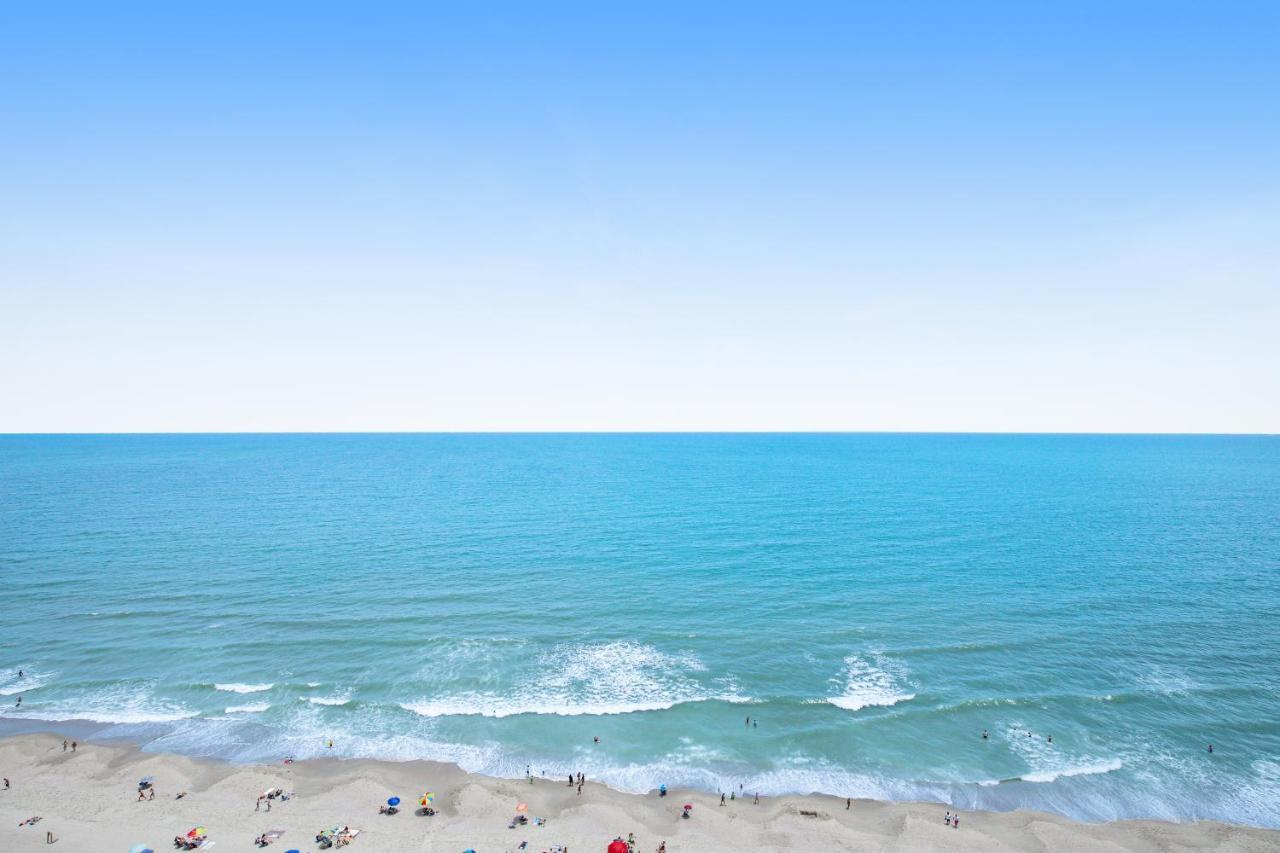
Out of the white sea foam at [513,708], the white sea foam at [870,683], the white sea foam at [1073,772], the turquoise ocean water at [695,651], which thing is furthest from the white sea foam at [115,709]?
the white sea foam at [1073,772]

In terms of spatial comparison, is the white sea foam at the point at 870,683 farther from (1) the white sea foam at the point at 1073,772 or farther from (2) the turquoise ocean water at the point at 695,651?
(1) the white sea foam at the point at 1073,772

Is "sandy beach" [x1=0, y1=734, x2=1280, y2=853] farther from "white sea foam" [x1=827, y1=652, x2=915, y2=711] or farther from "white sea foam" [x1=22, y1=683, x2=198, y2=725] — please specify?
"white sea foam" [x1=827, y1=652, x2=915, y2=711]

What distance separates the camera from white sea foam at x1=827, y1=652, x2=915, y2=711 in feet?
160

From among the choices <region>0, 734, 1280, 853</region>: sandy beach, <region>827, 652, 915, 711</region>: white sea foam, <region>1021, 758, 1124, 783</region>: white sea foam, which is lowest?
<region>0, 734, 1280, 853</region>: sandy beach

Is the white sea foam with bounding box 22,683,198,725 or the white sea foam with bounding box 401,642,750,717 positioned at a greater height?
the white sea foam with bounding box 401,642,750,717

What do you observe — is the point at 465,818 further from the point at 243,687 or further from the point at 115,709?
the point at 115,709

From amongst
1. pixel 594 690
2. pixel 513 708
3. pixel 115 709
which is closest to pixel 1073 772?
pixel 594 690

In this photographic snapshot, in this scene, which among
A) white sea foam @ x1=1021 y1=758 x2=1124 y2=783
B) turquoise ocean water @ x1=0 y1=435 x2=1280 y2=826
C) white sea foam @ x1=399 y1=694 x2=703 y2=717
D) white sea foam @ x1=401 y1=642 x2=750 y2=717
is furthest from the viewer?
white sea foam @ x1=401 y1=642 x2=750 y2=717

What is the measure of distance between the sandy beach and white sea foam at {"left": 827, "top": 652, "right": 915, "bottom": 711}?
32.8 feet

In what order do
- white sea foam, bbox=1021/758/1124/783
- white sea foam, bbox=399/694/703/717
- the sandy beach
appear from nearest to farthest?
the sandy beach
white sea foam, bbox=1021/758/1124/783
white sea foam, bbox=399/694/703/717

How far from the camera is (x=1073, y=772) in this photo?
41406 mm

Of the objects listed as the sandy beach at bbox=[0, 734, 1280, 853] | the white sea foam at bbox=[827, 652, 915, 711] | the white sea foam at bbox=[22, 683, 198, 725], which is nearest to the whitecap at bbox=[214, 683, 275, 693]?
the white sea foam at bbox=[22, 683, 198, 725]

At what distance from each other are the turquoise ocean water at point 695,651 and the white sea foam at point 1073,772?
210 mm

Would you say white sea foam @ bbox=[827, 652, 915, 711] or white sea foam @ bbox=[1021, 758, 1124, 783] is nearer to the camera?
white sea foam @ bbox=[1021, 758, 1124, 783]
